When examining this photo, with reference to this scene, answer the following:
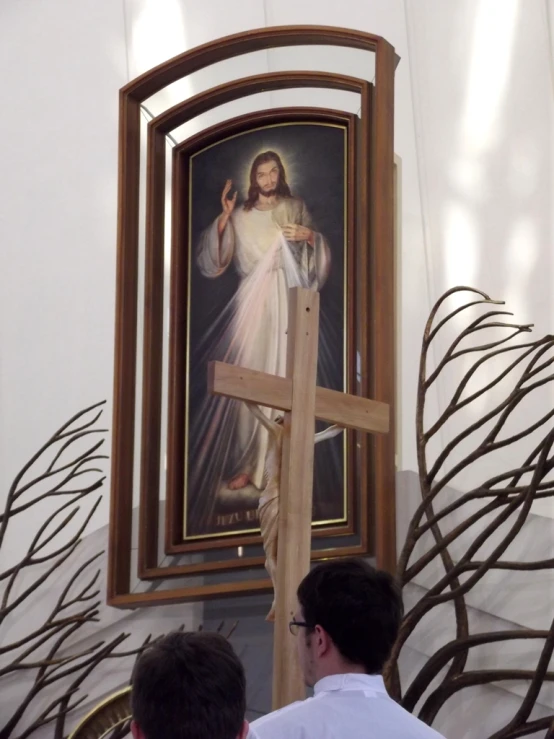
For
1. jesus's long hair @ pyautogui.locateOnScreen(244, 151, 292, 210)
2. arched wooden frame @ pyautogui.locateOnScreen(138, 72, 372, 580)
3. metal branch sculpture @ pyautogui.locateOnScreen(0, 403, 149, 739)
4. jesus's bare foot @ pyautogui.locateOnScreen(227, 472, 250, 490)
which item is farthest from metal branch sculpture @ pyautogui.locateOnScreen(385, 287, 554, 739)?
metal branch sculpture @ pyautogui.locateOnScreen(0, 403, 149, 739)

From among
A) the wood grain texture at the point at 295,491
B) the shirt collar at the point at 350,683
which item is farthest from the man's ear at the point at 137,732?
the wood grain texture at the point at 295,491

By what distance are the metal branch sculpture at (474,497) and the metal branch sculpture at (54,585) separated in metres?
1.16

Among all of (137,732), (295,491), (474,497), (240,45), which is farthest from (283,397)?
(240,45)

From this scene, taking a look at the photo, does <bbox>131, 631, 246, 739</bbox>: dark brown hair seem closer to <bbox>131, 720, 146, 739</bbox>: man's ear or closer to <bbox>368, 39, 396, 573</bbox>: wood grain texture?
<bbox>131, 720, 146, 739</bbox>: man's ear

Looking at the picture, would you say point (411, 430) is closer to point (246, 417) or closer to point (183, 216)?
point (246, 417)

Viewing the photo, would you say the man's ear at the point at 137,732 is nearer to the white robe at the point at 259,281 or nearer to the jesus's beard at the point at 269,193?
the white robe at the point at 259,281

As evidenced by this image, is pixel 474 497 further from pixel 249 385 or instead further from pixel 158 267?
pixel 158 267

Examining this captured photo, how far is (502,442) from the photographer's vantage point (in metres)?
3.51

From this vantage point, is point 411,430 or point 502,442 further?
point 411,430

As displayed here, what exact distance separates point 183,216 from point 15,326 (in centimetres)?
98

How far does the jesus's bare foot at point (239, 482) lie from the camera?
13.4ft

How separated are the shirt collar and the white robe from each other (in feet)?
6.63

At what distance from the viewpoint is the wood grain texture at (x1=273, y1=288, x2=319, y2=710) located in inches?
108

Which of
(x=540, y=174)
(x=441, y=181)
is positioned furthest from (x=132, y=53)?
(x=540, y=174)
